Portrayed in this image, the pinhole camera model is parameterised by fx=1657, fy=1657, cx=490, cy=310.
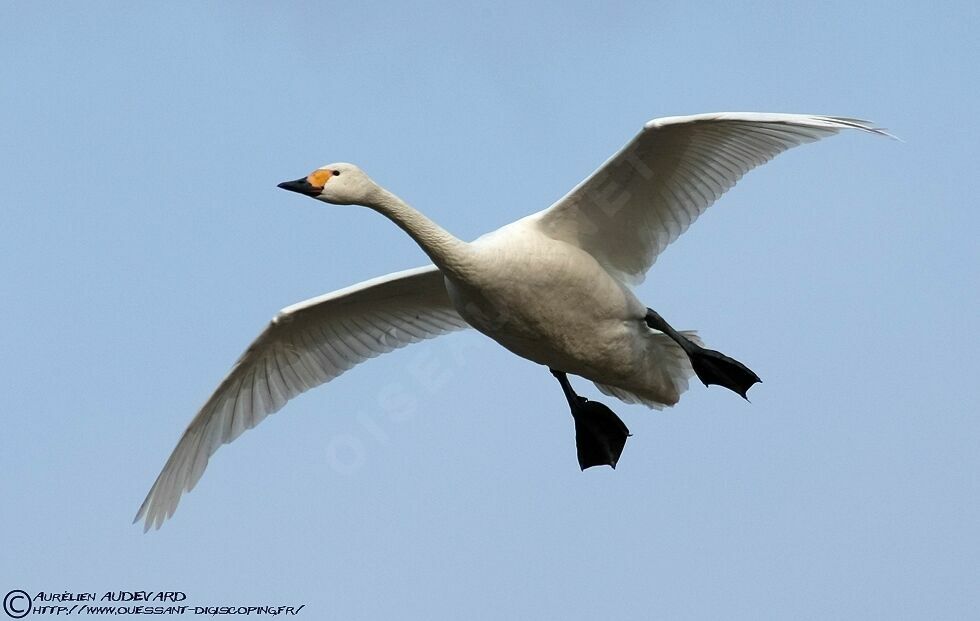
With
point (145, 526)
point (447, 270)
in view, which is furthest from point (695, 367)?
point (145, 526)

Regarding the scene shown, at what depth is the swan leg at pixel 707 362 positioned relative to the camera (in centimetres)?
1303

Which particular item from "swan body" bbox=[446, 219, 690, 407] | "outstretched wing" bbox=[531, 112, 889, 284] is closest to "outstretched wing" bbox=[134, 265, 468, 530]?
"swan body" bbox=[446, 219, 690, 407]

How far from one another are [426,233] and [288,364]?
2.69m

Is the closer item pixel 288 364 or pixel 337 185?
pixel 337 185

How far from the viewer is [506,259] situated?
11875 mm

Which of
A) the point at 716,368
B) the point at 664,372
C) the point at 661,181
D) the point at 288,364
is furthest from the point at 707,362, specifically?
the point at 288,364

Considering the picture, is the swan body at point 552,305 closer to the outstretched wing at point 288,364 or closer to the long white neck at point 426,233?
the long white neck at point 426,233

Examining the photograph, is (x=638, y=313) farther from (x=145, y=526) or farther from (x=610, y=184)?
(x=145, y=526)

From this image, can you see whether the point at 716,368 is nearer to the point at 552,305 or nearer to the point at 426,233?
the point at 552,305

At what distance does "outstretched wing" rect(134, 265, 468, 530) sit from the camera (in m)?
13.8

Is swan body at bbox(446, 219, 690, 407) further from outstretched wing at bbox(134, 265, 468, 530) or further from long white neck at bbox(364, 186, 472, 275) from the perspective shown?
outstretched wing at bbox(134, 265, 468, 530)

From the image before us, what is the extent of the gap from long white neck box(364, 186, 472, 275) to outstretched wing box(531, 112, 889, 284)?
0.90m

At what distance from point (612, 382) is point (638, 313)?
651mm

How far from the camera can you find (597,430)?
47.3ft
